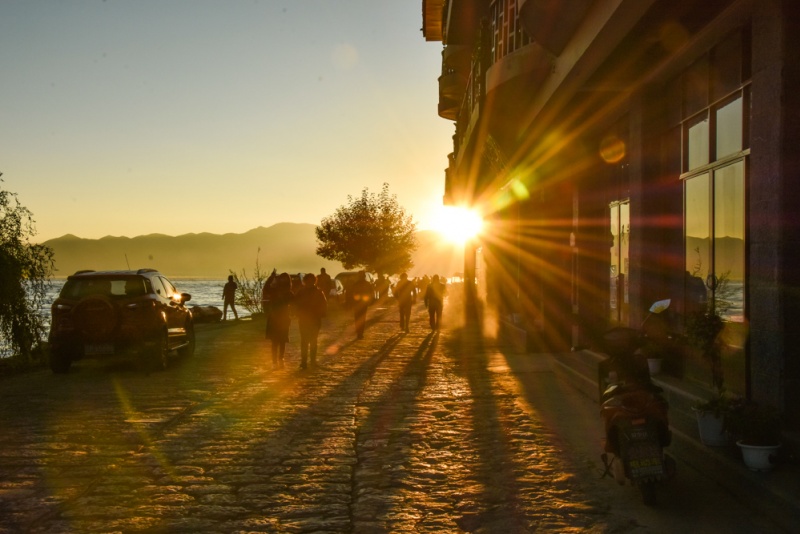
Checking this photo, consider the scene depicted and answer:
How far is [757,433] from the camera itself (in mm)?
6891

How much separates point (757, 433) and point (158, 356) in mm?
11539

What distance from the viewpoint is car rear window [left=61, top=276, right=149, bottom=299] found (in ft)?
52.6

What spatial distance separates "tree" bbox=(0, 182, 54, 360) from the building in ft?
32.1

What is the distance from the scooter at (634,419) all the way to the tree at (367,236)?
239ft

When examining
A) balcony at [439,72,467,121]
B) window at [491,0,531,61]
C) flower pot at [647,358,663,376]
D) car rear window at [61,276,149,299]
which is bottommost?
flower pot at [647,358,663,376]

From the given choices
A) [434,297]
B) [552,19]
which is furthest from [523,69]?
[434,297]

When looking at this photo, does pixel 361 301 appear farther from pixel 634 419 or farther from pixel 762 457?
pixel 634 419

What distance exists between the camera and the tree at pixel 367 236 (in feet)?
261

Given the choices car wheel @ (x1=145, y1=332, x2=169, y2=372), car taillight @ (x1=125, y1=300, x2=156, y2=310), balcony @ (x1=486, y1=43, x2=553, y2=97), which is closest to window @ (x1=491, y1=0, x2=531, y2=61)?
balcony @ (x1=486, y1=43, x2=553, y2=97)

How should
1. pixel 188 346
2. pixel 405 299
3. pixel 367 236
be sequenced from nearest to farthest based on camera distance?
pixel 188 346
pixel 405 299
pixel 367 236

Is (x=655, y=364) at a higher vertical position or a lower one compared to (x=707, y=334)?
lower

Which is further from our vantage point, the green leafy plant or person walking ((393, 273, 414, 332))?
the green leafy plant

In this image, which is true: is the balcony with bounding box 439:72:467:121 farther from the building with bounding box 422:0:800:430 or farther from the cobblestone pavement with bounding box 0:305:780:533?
the cobblestone pavement with bounding box 0:305:780:533

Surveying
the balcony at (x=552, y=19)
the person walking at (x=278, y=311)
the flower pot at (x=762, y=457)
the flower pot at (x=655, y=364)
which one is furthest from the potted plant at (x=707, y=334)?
the person walking at (x=278, y=311)
